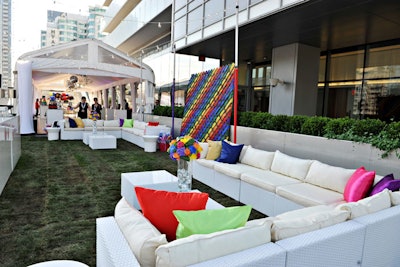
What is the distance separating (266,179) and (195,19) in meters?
6.84

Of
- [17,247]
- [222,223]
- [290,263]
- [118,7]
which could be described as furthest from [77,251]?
[118,7]

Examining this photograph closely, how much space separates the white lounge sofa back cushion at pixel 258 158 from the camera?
14.8ft

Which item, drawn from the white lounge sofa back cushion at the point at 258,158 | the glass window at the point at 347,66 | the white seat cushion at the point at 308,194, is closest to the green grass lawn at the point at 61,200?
the white seat cushion at the point at 308,194

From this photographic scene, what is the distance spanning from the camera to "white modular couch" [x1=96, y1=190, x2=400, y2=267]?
1.41 meters

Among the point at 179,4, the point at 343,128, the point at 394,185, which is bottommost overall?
the point at 394,185

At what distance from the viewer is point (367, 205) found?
7.16 ft

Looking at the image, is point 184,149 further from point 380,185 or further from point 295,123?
point 295,123

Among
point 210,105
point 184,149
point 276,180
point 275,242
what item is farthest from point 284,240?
Result: point 210,105

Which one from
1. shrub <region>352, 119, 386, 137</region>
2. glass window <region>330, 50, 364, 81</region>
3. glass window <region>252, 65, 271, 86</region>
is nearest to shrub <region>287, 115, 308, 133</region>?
shrub <region>352, 119, 386, 137</region>

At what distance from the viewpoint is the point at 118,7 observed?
79.9ft

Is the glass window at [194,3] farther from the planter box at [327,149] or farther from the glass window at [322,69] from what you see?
the planter box at [327,149]

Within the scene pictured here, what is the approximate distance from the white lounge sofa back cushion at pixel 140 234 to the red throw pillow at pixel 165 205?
0.07m

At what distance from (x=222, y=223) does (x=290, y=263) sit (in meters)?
0.42

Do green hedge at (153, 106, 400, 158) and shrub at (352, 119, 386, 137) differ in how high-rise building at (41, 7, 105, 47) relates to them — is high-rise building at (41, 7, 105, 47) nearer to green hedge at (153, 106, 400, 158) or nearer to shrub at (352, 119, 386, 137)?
green hedge at (153, 106, 400, 158)
